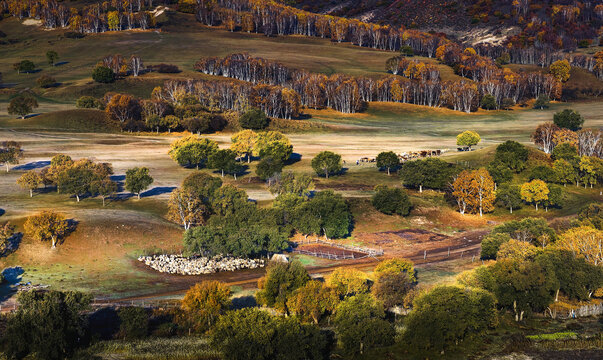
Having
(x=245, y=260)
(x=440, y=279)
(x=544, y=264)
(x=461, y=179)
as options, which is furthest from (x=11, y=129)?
(x=544, y=264)

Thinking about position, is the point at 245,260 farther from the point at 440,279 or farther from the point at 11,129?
the point at 11,129

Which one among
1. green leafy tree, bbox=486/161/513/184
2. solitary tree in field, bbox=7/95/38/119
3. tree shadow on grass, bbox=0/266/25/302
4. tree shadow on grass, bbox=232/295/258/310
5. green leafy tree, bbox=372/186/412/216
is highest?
solitary tree in field, bbox=7/95/38/119

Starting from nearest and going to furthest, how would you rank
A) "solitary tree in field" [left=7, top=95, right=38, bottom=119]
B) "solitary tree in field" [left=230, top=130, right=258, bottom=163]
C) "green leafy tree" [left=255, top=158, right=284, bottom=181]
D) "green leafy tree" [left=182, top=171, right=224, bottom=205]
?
"green leafy tree" [left=182, top=171, right=224, bottom=205] < "green leafy tree" [left=255, top=158, right=284, bottom=181] < "solitary tree in field" [left=230, top=130, right=258, bottom=163] < "solitary tree in field" [left=7, top=95, right=38, bottom=119]

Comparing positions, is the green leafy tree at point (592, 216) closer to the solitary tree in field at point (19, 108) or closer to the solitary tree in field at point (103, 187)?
the solitary tree in field at point (103, 187)

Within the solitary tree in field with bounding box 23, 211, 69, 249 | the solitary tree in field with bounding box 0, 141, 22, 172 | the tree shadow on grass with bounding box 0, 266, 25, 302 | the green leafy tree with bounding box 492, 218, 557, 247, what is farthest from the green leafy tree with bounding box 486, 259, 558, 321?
the solitary tree in field with bounding box 0, 141, 22, 172

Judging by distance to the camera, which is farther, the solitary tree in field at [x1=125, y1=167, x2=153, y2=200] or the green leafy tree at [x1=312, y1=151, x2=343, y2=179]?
the green leafy tree at [x1=312, y1=151, x2=343, y2=179]

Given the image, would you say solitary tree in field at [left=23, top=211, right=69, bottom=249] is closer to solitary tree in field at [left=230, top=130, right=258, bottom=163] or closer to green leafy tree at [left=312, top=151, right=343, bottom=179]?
green leafy tree at [left=312, top=151, right=343, bottom=179]

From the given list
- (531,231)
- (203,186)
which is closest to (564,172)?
(531,231)
